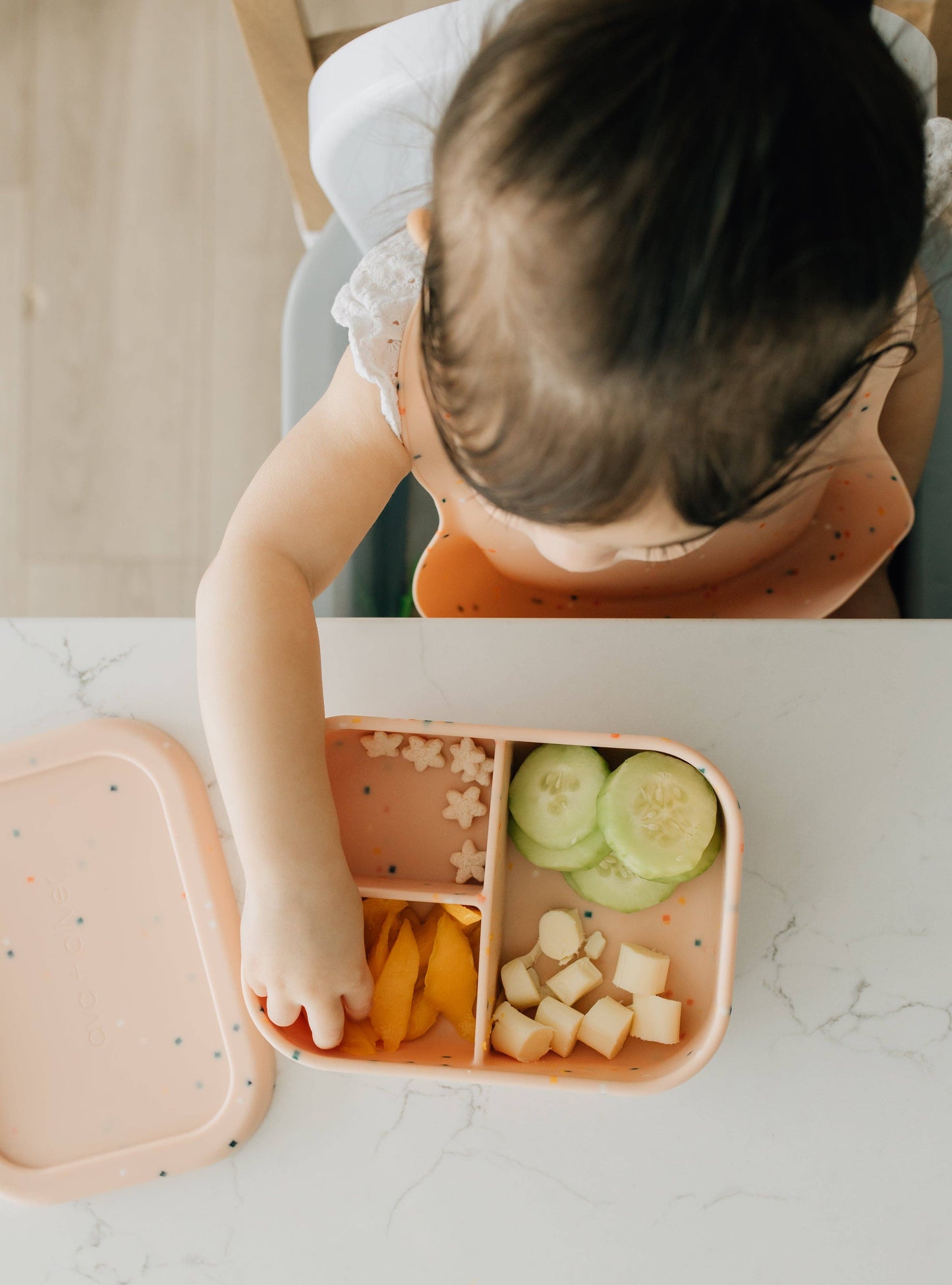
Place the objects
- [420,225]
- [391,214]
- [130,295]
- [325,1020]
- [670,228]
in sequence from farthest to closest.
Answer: [130,295]
[391,214]
[325,1020]
[420,225]
[670,228]

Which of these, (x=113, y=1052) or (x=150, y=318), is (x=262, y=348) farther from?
(x=113, y=1052)

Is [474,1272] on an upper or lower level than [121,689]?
lower

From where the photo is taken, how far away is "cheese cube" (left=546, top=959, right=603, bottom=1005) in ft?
1.73

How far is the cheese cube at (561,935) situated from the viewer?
540 mm

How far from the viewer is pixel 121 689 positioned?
60 cm

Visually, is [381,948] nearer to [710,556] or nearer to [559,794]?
[559,794]

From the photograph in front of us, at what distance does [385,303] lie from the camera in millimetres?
596

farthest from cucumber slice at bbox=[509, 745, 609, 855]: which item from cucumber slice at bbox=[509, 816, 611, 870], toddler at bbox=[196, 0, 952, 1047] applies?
toddler at bbox=[196, 0, 952, 1047]

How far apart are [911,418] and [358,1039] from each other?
23.4 inches

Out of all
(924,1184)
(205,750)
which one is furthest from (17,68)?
(924,1184)

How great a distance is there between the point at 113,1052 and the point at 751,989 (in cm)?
40

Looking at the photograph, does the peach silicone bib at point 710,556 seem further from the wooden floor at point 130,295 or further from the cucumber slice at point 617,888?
the wooden floor at point 130,295

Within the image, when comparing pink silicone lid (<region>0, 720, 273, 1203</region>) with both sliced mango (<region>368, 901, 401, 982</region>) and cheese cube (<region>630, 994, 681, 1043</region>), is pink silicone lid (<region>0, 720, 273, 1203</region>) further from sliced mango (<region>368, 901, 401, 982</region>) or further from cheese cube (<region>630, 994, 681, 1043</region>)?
cheese cube (<region>630, 994, 681, 1043</region>)

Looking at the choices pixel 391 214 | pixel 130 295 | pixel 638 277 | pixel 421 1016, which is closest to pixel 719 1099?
pixel 421 1016
